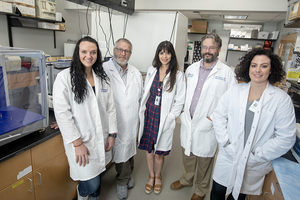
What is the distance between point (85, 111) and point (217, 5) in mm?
3695

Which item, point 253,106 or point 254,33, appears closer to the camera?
point 253,106

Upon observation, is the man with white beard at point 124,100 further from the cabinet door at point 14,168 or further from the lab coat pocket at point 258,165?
the lab coat pocket at point 258,165

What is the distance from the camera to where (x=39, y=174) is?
1.31 meters

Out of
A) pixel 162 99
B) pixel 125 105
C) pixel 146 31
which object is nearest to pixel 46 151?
pixel 125 105

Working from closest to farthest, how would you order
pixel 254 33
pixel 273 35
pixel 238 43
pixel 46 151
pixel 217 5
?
1. pixel 46 151
2. pixel 217 5
3. pixel 273 35
4. pixel 254 33
5. pixel 238 43

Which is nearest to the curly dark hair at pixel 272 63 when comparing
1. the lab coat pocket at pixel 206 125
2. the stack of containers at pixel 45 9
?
the lab coat pocket at pixel 206 125

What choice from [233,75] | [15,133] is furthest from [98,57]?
[233,75]

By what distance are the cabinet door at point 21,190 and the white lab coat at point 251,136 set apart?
4.52 ft

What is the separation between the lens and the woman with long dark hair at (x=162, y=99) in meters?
1.71

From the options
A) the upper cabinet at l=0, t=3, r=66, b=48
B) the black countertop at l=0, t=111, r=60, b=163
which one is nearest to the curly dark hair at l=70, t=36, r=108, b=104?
the black countertop at l=0, t=111, r=60, b=163

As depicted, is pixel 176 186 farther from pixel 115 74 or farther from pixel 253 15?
pixel 253 15

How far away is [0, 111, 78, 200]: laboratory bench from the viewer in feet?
3.62

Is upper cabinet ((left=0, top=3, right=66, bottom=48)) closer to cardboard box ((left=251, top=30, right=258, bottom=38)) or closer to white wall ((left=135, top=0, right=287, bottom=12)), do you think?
white wall ((left=135, top=0, right=287, bottom=12))

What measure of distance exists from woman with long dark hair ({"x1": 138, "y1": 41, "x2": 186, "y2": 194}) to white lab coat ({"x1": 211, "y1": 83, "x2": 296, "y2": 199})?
423mm
